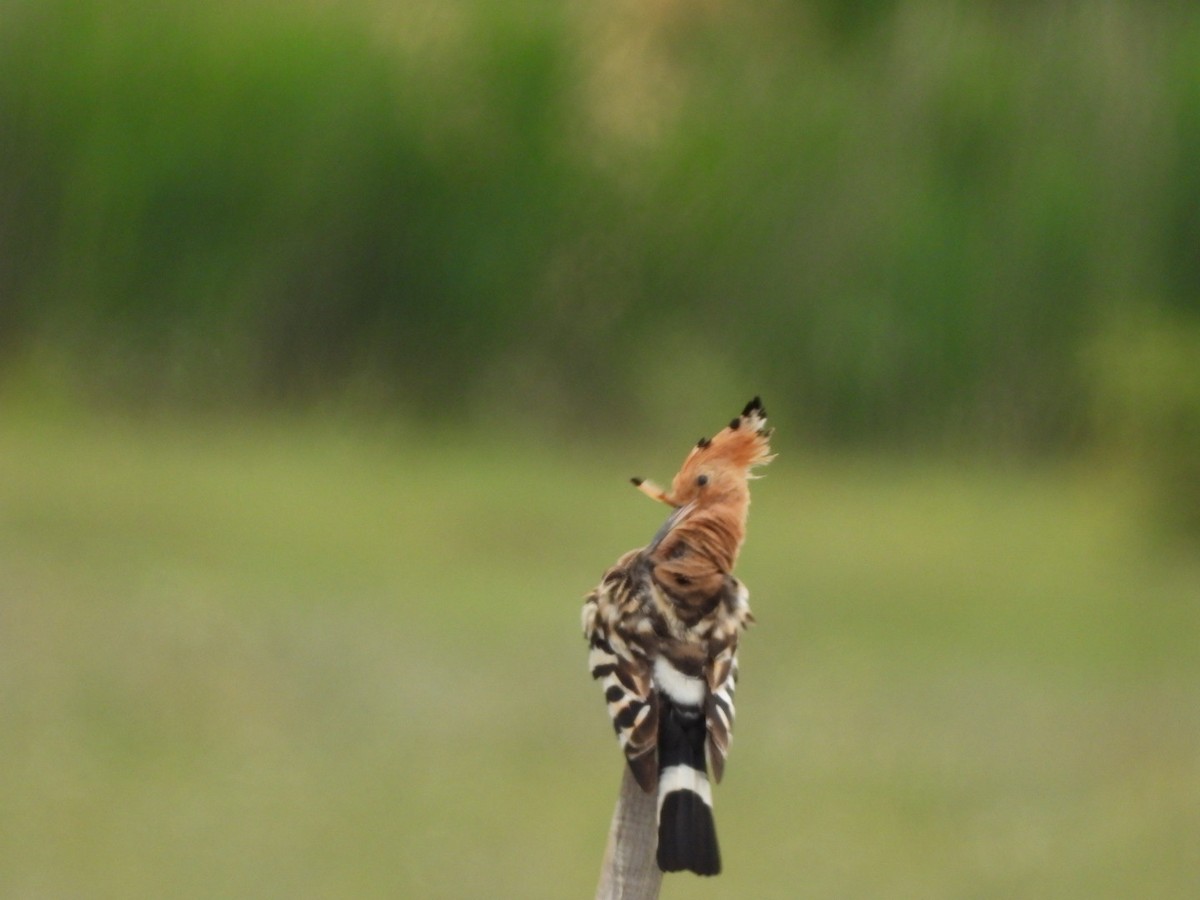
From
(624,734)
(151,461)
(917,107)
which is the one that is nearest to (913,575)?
(917,107)

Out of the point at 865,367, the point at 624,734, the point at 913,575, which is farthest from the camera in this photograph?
the point at 865,367

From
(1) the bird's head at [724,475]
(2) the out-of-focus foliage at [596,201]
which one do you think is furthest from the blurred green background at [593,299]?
(1) the bird's head at [724,475]

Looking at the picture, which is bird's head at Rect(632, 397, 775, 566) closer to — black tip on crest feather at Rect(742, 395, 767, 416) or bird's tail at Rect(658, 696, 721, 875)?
black tip on crest feather at Rect(742, 395, 767, 416)

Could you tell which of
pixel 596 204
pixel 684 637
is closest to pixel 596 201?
pixel 596 204

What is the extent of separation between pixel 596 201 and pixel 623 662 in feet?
16.9

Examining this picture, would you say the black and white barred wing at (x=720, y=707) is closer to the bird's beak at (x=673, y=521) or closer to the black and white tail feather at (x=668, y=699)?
the black and white tail feather at (x=668, y=699)

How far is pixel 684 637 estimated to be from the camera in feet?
6.15

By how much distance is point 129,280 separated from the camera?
6.77 meters

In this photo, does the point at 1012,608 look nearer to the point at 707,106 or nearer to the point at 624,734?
the point at 707,106

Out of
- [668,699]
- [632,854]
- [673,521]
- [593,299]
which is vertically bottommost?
[632,854]

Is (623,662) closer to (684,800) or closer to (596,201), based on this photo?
(684,800)

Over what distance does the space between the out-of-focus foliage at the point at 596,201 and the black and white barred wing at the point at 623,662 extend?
456 centimetres

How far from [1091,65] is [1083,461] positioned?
148 centimetres

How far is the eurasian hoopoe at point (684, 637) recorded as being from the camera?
161 centimetres
